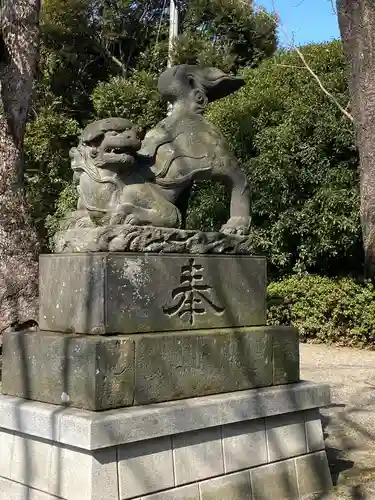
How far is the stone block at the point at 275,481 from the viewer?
4.27 m

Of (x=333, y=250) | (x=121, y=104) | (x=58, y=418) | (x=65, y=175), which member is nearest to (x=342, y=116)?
(x=333, y=250)

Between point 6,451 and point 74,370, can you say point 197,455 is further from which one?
point 6,451

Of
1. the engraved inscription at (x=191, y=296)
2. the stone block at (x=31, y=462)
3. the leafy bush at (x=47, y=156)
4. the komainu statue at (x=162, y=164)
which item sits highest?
the leafy bush at (x=47, y=156)

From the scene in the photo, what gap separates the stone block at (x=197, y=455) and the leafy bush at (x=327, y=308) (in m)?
8.53

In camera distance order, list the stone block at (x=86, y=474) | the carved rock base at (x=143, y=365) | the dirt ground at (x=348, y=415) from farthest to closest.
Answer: the dirt ground at (x=348, y=415) → the carved rock base at (x=143, y=365) → the stone block at (x=86, y=474)

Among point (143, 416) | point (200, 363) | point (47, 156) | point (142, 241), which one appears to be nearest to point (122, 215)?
point (142, 241)

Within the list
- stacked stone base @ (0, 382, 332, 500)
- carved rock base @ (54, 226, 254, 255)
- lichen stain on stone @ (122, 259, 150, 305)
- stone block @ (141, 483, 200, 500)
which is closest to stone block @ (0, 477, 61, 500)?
stacked stone base @ (0, 382, 332, 500)

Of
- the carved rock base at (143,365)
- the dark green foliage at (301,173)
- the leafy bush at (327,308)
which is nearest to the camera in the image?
the carved rock base at (143,365)

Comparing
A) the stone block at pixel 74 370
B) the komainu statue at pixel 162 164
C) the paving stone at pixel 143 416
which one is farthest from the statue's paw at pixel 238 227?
the stone block at pixel 74 370

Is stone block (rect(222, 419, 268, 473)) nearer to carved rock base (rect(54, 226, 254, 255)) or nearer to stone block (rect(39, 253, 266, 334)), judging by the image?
stone block (rect(39, 253, 266, 334))

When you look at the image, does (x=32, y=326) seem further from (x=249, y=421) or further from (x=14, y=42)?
(x=249, y=421)

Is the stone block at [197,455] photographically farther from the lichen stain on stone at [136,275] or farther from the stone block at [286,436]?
the lichen stain on stone at [136,275]

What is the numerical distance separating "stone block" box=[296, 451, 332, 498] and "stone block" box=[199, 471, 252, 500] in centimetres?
47

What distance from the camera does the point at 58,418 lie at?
3701 millimetres
